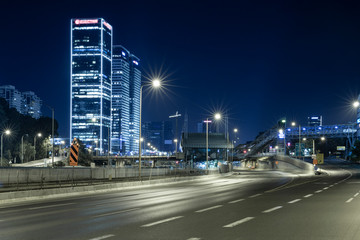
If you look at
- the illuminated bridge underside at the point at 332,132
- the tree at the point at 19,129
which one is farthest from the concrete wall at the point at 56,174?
the illuminated bridge underside at the point at 332,132

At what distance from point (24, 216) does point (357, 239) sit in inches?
451

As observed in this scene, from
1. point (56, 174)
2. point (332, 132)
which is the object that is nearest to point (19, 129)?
point (56, 174)

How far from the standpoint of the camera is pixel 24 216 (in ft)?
52.4

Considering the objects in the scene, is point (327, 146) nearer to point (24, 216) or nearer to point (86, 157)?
point (86, 157)

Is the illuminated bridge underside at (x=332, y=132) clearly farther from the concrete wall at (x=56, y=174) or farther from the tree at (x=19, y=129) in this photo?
the concrete wall at (x=56, y=174)

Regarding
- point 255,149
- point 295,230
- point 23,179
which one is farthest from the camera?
point 255,149

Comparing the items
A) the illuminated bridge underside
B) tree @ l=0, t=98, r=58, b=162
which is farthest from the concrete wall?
the illuminated bridge underside

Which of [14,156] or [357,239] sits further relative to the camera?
[14,156]

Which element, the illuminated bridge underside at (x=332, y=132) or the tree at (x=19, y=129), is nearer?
the tree at (x=19, y=129)

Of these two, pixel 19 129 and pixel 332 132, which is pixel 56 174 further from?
pixel 332 132

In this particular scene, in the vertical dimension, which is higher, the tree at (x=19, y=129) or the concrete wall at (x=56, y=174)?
the tree at (x=19, y=129)

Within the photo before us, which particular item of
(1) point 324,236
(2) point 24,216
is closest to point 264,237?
(1) point 324,236

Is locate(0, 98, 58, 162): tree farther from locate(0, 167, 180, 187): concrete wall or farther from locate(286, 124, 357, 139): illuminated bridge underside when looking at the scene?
locate(286, 124, 357, 139): illuminated bridge underside

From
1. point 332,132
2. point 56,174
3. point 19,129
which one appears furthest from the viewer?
point 332,132
